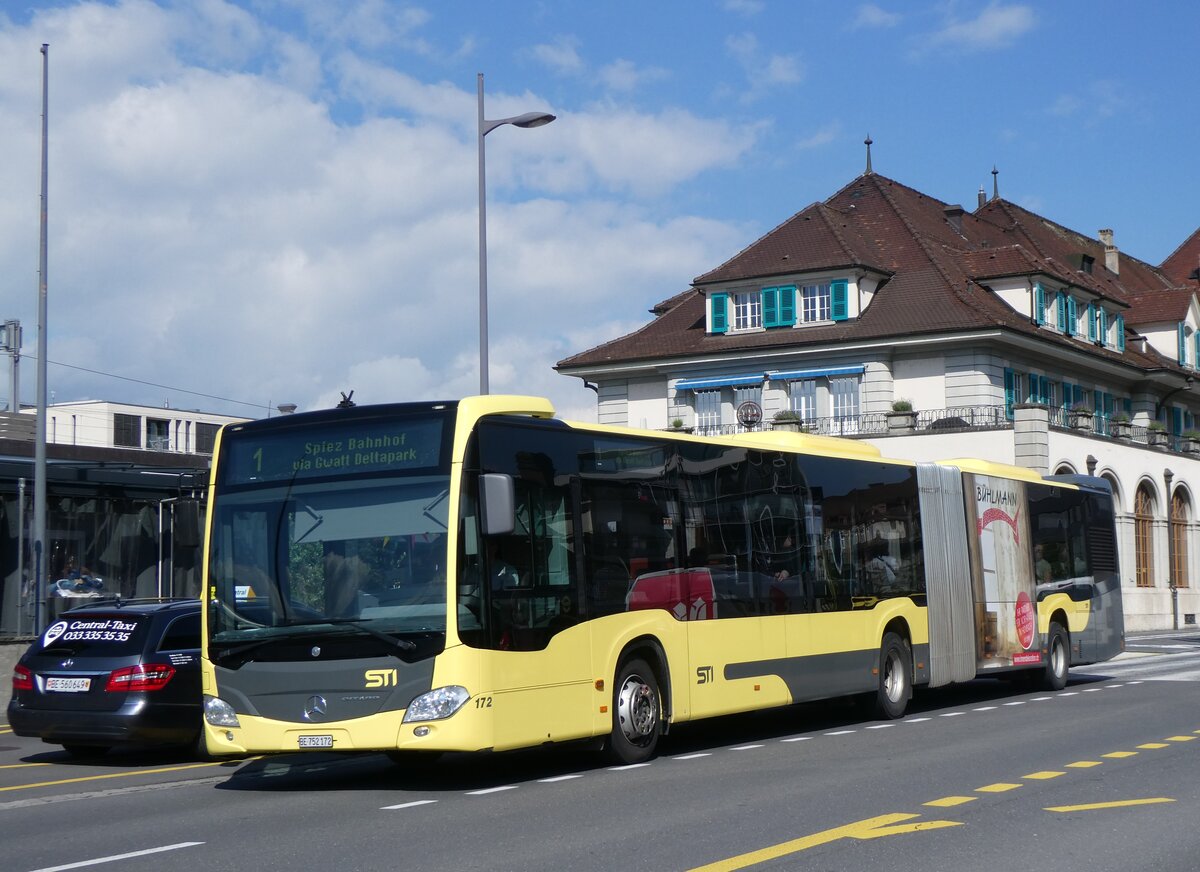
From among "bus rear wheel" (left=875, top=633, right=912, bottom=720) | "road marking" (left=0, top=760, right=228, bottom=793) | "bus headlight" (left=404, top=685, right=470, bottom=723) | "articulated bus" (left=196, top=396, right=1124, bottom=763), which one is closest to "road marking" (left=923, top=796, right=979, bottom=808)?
"articulated bus" (left=196, top=396, right=1124, bottom=763)

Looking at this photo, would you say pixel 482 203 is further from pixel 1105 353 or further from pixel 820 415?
pixel 1105 353

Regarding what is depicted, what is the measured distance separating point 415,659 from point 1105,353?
50.2m

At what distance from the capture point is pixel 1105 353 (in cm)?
5828

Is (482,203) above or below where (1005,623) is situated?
above

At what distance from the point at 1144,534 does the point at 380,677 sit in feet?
151

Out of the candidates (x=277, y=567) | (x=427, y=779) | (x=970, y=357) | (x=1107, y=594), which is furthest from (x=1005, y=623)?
(x=970, y=357)

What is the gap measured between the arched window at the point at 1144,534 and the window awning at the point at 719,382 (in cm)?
1294

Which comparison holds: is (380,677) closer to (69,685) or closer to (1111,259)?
(69,685)

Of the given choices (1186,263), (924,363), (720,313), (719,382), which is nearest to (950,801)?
(924,363)

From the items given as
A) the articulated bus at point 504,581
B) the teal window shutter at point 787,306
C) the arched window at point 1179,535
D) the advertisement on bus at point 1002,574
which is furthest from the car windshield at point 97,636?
the arched window at point 1179,535

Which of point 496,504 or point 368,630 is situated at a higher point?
point 496,504

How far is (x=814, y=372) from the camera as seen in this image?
175 feet

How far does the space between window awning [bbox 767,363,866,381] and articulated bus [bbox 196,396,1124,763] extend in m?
34.7

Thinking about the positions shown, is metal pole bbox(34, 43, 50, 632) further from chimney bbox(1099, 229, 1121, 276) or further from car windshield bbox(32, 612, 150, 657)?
chimney bbox(1099, 229, 1121, 276)
